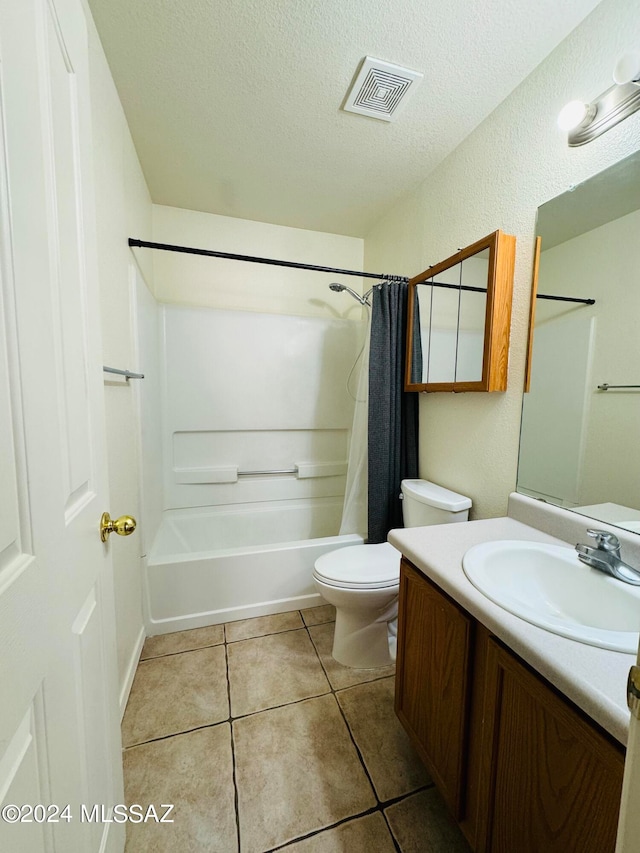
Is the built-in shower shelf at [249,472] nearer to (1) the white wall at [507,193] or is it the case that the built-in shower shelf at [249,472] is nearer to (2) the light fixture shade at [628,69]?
(1) the white wall at [507,193]

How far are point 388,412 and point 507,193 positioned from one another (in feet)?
3.42

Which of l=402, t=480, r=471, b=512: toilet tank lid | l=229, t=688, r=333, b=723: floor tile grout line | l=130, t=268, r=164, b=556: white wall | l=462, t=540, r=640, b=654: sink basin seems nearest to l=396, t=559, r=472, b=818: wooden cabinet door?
l=462, t=540, r=640, b=654: sink basin

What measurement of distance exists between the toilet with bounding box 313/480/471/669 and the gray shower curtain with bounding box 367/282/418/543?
22 centimetres

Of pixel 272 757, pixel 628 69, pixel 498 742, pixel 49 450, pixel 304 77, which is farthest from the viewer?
pixel 304 77

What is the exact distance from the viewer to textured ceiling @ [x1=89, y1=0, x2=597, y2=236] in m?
1.03

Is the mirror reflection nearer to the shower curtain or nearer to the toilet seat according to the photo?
the shower curtain

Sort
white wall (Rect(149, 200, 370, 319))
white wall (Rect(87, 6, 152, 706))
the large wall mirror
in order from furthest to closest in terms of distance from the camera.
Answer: white wall (Rect(149, 200, 370, 319)) → white wall (Rect(87, 6, 152, 706)) → the large wall mirror

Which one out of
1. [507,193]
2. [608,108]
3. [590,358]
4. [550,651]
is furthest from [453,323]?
[550,651]

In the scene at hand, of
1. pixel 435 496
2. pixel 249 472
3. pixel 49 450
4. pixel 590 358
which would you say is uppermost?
pixel 590 358

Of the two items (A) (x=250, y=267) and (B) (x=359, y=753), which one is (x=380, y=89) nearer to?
(A) (x=250, y=267)

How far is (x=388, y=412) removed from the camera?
1.79 meters

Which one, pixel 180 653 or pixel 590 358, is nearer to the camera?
pixel 590 358

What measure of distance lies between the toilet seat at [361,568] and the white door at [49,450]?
2.77 ft

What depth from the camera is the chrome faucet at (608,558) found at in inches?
31.7
